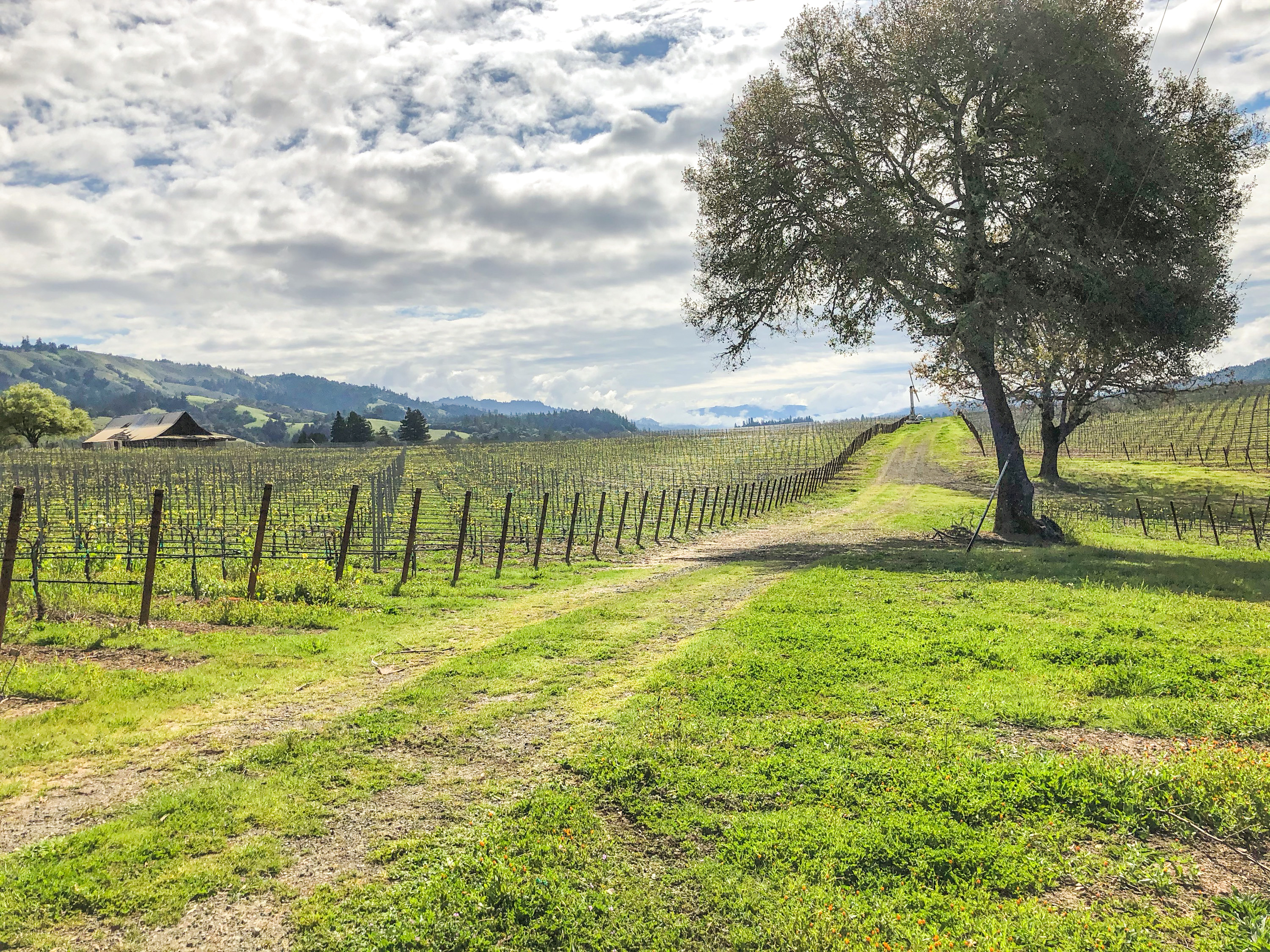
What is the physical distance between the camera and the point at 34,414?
81.8m

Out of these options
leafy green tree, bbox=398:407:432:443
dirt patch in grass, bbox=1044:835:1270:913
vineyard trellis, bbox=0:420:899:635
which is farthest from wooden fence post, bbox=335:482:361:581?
leafy green tree, bbox=398:407:432:443

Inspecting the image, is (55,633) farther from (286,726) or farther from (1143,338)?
(1143,338)

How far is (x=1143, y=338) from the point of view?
19062 mm

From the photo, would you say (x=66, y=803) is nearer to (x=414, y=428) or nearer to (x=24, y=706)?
(x=24, y=706)

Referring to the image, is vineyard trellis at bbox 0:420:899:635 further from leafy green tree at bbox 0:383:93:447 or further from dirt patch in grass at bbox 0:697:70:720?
leafy green tree at bbox 0:383:93:447

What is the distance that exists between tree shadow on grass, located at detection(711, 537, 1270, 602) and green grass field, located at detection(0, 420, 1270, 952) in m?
1.45

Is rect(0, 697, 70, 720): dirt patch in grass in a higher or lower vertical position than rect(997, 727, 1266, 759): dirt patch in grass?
lower

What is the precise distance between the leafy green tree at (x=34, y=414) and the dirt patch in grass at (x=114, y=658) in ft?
303

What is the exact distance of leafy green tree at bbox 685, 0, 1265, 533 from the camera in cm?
1803

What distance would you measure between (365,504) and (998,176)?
25.8 metres

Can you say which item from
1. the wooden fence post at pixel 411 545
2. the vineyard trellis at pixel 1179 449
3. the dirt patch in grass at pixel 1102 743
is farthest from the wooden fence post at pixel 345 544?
the vineyard trellis at pixel 1179 449

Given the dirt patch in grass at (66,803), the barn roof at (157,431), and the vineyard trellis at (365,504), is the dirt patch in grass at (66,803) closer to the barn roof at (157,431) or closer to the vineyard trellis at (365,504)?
the vineyard trellis at (365,504)

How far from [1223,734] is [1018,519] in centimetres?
1613

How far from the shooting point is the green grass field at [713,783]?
4.20m
